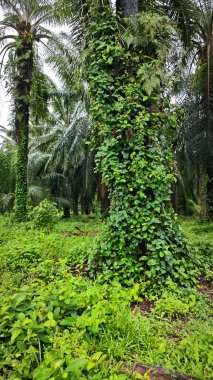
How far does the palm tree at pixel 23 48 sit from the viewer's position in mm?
10328

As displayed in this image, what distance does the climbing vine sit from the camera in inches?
164

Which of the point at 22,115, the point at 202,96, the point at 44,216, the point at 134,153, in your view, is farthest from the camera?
the point at 22,115

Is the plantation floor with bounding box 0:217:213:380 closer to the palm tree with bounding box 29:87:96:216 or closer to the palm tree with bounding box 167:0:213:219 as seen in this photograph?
the palm tree with bounding box 167:0:213:219

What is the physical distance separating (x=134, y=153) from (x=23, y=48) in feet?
27.4

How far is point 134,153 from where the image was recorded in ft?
14.2

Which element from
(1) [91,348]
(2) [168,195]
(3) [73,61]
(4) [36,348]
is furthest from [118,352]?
(3) [73,61]

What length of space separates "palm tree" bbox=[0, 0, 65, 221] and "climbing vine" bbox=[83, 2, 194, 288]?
6.45 meters

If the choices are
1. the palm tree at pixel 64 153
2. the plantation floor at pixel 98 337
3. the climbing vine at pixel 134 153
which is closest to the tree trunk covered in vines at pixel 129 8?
the climbing vine at pixel 134 153

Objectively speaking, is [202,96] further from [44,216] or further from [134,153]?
[134,153]

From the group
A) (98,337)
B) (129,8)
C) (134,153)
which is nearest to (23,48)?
(129,8)

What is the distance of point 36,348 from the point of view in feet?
7.68

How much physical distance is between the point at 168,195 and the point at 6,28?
960 centimetres

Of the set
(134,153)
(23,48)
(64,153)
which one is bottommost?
(134,153)

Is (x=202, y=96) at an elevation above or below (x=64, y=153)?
above
